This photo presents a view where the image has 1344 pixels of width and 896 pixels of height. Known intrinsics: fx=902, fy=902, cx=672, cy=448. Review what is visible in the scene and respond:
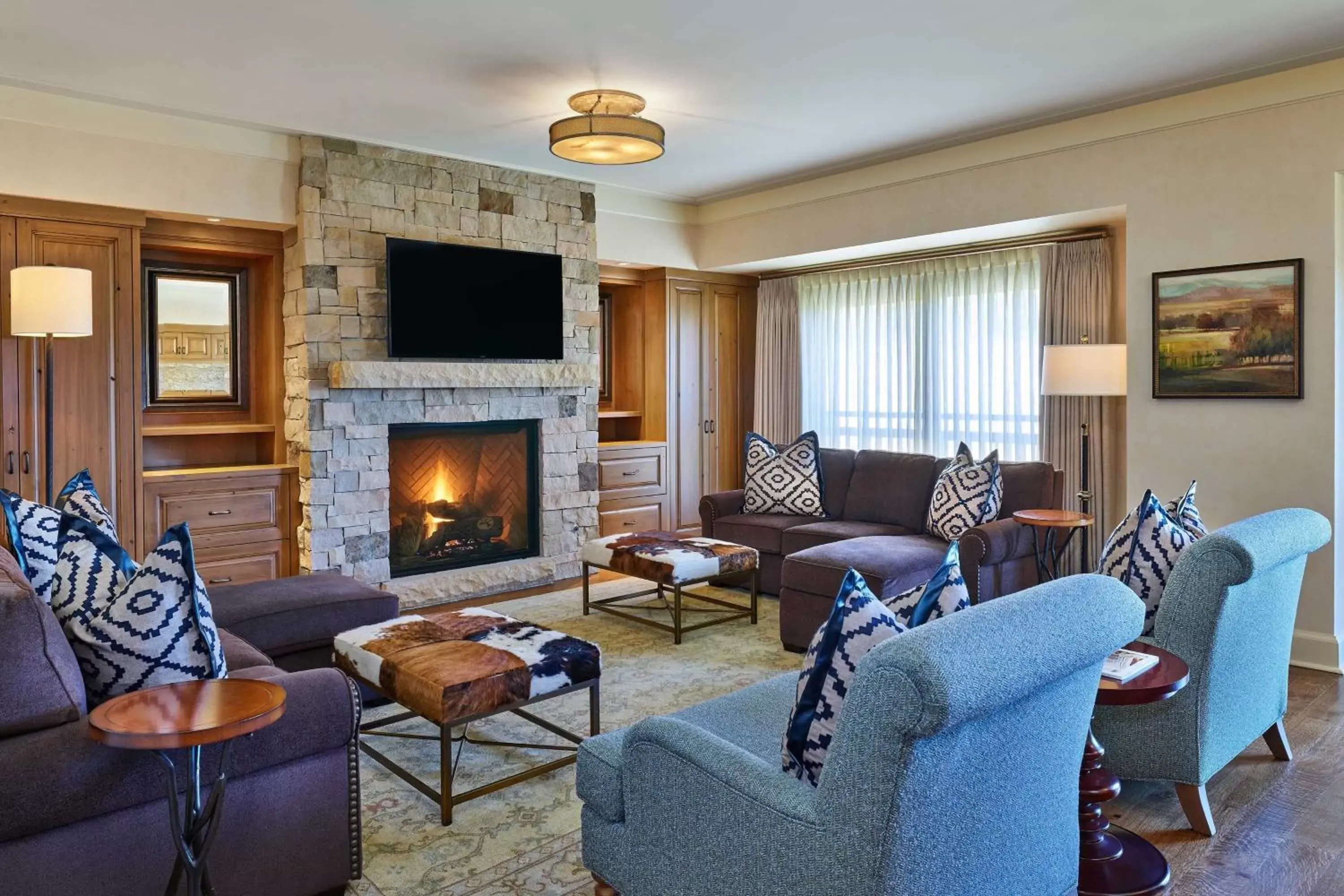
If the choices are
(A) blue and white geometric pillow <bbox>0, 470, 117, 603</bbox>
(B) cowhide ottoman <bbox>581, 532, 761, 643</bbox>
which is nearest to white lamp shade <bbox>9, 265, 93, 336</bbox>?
(A) blue and white geometric pillow <bbox>0, 470, 117, 603</bbox>

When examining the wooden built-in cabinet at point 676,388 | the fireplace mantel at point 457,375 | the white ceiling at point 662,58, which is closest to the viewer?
the white ceiling at point 662,58

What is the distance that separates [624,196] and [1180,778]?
5243 mm

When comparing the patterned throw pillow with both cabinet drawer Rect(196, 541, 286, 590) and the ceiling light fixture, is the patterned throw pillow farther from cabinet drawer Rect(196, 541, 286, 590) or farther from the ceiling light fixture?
cabinet drawer Rect(196, 541, 286, 590)

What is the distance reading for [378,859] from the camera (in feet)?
8.13

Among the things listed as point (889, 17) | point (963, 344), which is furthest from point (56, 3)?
point (963, 344)

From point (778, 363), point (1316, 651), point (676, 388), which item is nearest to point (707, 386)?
point (676, 388)

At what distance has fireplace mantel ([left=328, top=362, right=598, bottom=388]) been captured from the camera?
16.6 feet

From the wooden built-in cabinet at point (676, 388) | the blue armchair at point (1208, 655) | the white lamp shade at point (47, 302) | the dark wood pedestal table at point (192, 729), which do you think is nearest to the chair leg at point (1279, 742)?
the blue armchair at point (1208, 655)

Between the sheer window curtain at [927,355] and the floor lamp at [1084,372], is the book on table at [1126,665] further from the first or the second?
the sheer window curtain at [927,355]

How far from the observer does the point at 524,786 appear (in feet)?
9.60

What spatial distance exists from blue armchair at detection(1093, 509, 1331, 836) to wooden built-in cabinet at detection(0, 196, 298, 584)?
438 centimetres

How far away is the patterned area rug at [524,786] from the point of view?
2393 millimetres

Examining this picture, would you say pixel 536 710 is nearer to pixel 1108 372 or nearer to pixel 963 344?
pixel 1108 372

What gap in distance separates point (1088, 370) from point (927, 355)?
1.86 m
